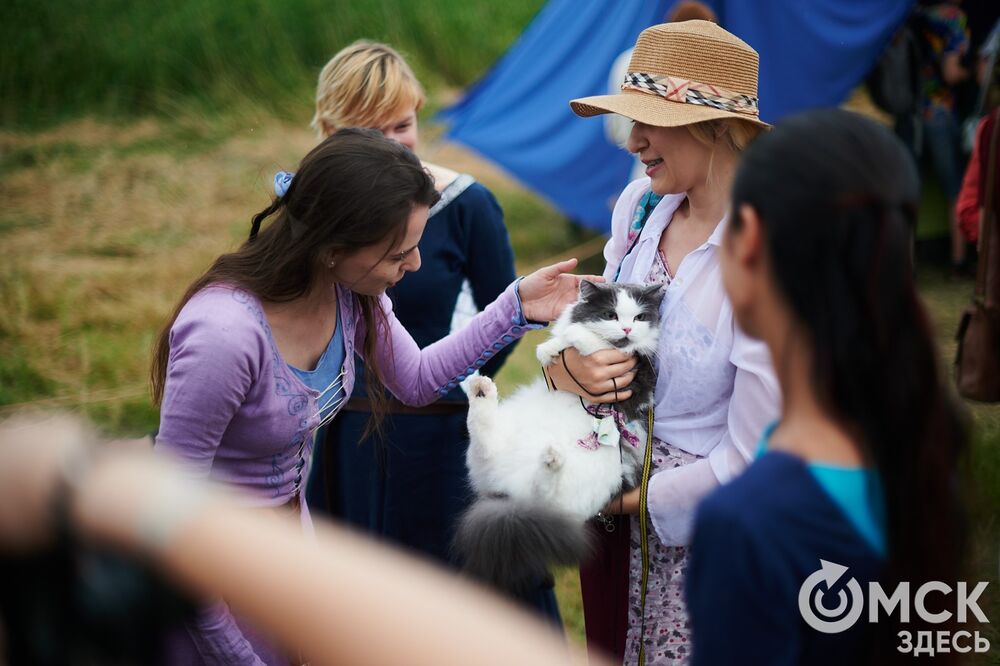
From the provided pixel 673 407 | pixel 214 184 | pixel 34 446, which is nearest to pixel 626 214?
pixel 673 407

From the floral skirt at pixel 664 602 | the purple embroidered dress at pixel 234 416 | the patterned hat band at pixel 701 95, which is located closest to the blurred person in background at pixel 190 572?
the purple embroidered dress at pixel 234 416

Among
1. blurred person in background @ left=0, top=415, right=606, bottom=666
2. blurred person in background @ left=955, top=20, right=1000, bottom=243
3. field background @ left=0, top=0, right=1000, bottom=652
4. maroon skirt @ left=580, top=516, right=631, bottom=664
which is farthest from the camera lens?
field background @ left=0, top=0, right=1000, bottom=652

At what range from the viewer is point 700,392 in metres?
1.90

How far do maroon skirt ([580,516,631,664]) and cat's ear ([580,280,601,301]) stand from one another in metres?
0.55

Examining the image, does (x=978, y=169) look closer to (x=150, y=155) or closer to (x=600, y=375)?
(x=600, y=375)

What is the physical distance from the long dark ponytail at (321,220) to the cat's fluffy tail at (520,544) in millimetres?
673

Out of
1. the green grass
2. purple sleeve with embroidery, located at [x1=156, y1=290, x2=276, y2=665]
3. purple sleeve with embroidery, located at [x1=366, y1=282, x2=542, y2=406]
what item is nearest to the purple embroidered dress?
purple sleeve with embroidery, located at [x1=156, y1=290, x2=276, y2=665]

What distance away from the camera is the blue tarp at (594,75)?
19.3 feet

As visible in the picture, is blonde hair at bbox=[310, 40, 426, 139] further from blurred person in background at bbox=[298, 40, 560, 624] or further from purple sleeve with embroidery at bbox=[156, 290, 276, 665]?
purple sleeve with embroidery at bbox=[156, 290, 276, 665]

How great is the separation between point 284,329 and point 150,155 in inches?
311

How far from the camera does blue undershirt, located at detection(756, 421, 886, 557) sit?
1.04 metres

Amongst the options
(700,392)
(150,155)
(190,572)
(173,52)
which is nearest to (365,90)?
(700,392)

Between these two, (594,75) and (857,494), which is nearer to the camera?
(857,494)

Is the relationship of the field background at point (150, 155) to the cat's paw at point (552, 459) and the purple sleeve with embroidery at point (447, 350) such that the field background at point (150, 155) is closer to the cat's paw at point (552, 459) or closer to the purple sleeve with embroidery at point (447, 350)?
the purple sleeve with embroidery at point (447, 350)
